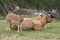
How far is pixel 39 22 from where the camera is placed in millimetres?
12758

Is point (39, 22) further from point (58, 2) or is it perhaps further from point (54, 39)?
point (58, 2)

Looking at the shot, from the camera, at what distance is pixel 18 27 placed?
1245cm

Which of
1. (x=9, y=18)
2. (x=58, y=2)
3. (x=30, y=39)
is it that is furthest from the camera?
(x=58, y=2)

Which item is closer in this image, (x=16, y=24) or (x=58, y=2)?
(x=16, y=24)

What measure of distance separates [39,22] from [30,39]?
10.3 ft

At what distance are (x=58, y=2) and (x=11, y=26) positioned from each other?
18.2m

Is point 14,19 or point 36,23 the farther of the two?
point 36,23

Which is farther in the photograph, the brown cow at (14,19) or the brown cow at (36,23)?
the brown cow at (36,23)

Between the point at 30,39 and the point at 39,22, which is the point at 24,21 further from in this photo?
the point at 30,39

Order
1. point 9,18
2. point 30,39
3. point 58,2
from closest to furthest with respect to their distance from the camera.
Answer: point 30,39, point 9,18, point 58,2

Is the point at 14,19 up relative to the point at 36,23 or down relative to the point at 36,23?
up

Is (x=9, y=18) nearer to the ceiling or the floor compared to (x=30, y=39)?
nearer to the ceiling

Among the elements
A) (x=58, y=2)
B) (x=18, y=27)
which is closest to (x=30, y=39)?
(x=18, y=27)

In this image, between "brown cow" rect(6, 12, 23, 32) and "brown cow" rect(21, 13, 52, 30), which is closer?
"brown cow" rect(6, 12, 23, 32)
